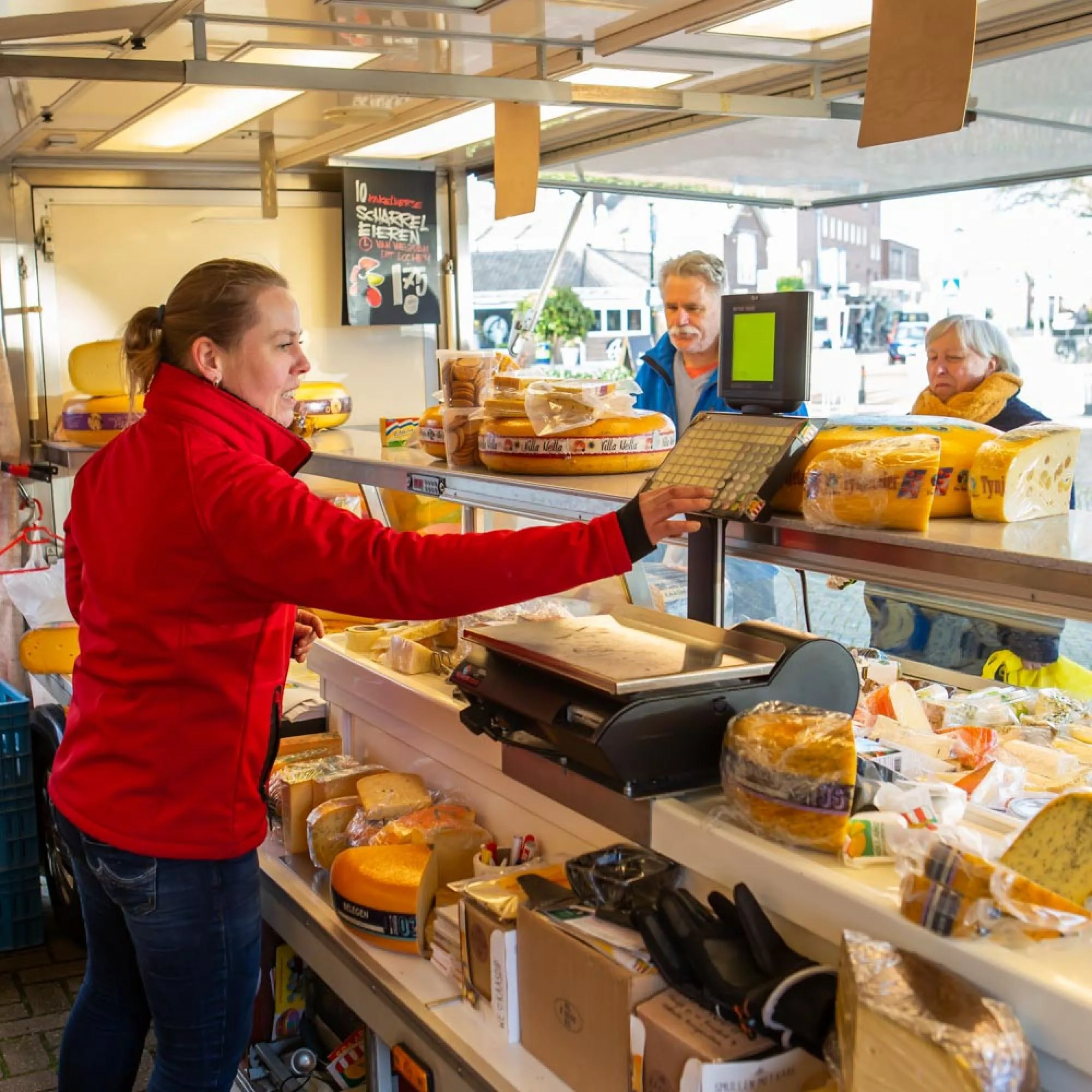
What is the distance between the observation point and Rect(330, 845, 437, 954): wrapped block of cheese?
6.98 feet

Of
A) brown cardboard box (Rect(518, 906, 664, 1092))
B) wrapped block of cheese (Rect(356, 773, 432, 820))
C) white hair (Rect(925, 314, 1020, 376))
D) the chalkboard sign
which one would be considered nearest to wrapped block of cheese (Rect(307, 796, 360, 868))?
wrapped block of cheese (Rect(356, 773, 432, 820))

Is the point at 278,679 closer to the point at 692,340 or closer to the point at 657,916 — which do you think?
the point at 657,916

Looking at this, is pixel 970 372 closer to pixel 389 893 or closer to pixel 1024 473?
pixel 1024 473

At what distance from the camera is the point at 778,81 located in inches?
140

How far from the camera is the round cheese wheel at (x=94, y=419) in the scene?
471 centimetres

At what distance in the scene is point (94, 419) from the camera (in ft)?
15.6

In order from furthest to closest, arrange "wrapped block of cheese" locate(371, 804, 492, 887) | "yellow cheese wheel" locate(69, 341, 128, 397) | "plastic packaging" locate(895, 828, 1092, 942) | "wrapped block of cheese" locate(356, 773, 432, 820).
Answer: "yellow cheese wheel" locate(69, 341, 128, 397) < "wrapped block of cheese" locate(356, 773, 432, 820) < "wrapped block of cheese" locate(371, 804, 492, 887) < "plastic packaging" locate(895, 828, 1092, 942)

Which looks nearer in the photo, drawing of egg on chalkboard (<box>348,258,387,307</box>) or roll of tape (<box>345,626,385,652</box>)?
roll of tape (<box>345,626,385,652</box>)

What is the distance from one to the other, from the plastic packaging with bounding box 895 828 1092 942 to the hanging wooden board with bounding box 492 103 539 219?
162cm

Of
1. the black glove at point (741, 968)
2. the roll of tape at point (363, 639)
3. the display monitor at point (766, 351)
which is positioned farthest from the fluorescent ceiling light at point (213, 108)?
the black glove at point (741, 968)

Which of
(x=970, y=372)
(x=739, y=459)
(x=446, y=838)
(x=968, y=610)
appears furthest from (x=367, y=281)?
(x=739, y=459)

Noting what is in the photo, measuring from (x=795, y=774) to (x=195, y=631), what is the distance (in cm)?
100

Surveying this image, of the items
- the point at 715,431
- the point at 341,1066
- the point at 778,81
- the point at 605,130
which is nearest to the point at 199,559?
the point at 715,431

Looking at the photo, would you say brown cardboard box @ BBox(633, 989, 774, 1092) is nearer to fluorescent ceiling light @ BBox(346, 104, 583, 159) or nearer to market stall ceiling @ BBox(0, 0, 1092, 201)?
market stall ceiling @ BBox(0, 0, 1092, 201)
